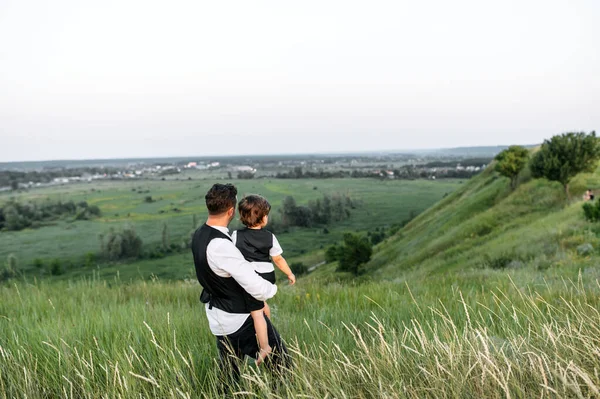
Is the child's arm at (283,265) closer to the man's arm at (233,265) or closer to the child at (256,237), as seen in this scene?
the child at (256,237)

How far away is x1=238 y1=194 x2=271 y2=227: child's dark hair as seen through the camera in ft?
11.9

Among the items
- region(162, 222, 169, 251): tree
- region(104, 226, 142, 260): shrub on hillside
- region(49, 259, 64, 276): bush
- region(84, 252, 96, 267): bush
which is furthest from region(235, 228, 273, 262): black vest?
region(84, 252, 96, 267): bush

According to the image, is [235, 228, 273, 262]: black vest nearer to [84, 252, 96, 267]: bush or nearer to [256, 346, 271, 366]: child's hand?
[256, 346, 271, 366]: child's hand

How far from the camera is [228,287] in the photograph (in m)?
3.43

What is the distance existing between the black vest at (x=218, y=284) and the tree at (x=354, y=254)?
162ft

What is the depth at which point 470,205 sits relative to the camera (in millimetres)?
45312

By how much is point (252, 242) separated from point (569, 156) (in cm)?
3448

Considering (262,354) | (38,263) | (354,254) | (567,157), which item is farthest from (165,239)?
(262,354)

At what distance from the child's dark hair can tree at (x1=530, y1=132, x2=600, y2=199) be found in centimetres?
3381

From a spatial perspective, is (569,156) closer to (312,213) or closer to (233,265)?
(233,265)

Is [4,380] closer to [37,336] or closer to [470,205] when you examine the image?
[37,336]

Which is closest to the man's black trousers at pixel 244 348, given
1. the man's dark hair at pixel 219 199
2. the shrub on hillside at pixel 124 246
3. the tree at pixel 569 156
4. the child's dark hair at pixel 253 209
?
the child's dark hair at pixel 253 209

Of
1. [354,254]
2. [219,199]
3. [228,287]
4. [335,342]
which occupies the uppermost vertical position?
[219,199]

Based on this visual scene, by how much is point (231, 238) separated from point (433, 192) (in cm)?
19963
